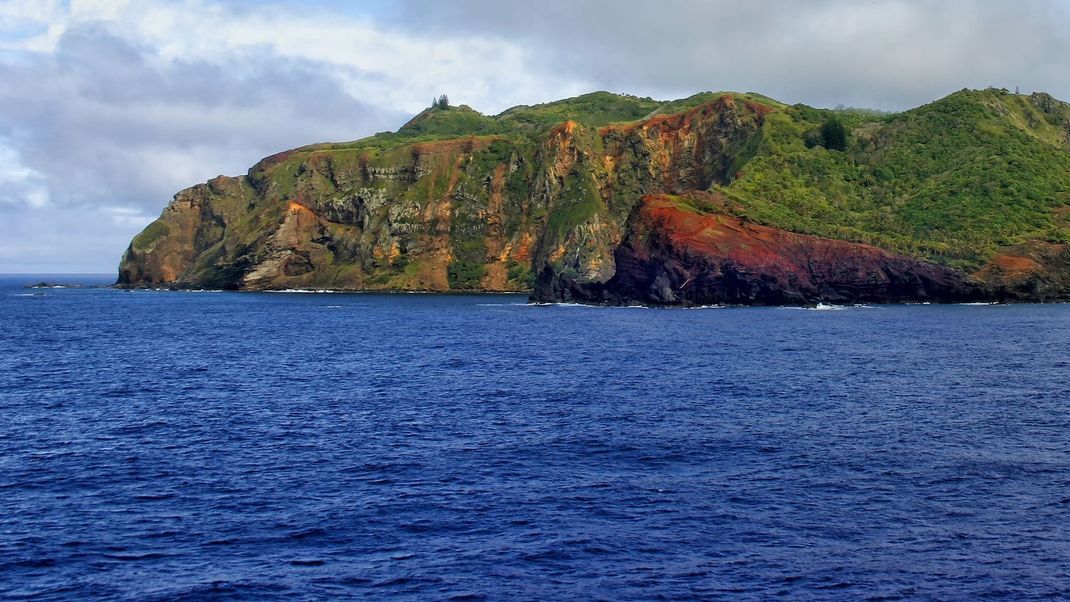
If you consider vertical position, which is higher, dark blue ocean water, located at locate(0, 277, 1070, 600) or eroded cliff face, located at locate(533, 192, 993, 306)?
eroded cliff face, located at locate(533, 192, 993, 306)

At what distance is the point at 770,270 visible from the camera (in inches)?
6531

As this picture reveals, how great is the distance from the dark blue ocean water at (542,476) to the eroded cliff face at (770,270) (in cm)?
7306

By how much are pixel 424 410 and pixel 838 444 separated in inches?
984

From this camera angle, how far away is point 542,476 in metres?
45.1

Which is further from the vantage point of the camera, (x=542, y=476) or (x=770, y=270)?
(x=770, y=270)

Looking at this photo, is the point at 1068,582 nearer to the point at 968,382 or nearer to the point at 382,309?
the point at 968,382

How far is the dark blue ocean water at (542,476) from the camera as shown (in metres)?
32.9

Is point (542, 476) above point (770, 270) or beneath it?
beneath

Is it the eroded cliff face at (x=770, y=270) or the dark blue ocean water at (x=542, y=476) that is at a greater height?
the eroded cliff face at (x=770, y=270)

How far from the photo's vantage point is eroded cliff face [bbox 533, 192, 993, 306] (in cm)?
16588

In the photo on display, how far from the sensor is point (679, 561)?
3397 cm

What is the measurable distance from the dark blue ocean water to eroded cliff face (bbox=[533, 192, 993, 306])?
2876 inches

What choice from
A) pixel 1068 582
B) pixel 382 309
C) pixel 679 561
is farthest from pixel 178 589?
pixel 382 309

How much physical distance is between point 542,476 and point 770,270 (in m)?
127
